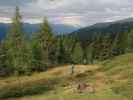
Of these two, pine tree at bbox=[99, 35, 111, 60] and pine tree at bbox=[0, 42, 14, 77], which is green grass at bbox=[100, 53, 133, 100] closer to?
pine tree at bbox=[0, 42, 14, 77]

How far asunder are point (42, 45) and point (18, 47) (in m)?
22.1

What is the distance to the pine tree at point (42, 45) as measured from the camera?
84188 mm

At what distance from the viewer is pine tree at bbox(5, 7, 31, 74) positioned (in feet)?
233

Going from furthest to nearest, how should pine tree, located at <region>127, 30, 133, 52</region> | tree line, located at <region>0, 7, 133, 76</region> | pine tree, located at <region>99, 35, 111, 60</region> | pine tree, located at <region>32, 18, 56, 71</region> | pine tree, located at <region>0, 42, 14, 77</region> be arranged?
1. pine tree, located at <region>99, 35, 111, 60</region>
2. pine tree, located at <region>127, 30, 133, 52</region>
3. pine tree, located at <region>32, 18, 56, 71</region>
4. pine tree, located at <region>0, 42, 14, 77</region>
5. tree line, located at <region>0, 7, 133, 76</region>

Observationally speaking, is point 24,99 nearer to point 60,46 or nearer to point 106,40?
point 60,46

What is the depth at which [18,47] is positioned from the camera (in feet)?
236

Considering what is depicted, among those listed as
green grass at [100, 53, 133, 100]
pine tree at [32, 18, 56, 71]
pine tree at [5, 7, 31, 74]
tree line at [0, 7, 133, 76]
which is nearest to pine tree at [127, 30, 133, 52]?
Answer: tree line at [0, 7, 133, 76]

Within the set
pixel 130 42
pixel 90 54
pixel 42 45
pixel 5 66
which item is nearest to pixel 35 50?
pixel 42 45

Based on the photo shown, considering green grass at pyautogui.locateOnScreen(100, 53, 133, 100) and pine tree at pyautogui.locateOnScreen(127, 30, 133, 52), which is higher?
pine tree at pyautogui.locateOnScreen(127, 30, 133, 52)

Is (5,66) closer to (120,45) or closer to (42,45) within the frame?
(42,45)

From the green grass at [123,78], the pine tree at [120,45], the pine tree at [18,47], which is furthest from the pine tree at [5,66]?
the pine tree at [120,45]

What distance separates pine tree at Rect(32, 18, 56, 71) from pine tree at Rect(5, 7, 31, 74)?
743cm

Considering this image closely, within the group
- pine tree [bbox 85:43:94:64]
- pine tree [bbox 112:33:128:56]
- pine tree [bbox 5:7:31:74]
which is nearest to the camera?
pine tree [bbox 5:7:31:74]

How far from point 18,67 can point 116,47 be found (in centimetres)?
7091
